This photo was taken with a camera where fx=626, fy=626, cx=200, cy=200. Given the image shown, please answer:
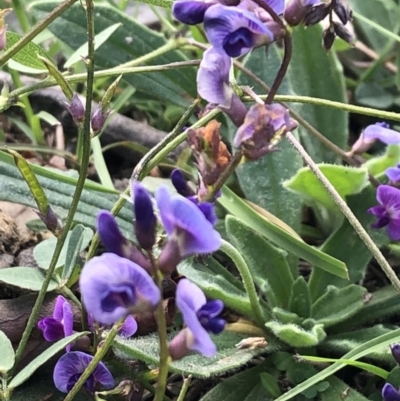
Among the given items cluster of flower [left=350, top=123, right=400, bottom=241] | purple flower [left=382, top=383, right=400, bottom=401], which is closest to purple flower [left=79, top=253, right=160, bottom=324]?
purple flower [left=382, top=383, right=400, bottom=401]

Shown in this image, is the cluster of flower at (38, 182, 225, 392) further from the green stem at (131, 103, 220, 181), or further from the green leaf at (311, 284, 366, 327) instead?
the green leaf at (311, 284, 366, 327)

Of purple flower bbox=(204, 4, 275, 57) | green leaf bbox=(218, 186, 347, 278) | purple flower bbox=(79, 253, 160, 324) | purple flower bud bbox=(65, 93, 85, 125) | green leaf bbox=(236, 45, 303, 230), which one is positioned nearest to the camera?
purple flower bbox=(79, 253, 160, 324)

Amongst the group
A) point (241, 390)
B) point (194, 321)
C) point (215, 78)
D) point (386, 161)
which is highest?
point (215, 78)

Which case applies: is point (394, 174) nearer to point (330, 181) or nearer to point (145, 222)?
point (330, 181)

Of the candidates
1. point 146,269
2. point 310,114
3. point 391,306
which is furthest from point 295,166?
point 146,269

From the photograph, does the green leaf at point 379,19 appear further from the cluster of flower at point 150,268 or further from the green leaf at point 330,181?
the cluster of flower at point 150,268

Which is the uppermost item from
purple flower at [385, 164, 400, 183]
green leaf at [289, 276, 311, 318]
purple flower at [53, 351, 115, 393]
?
purple flower at [385, 164, 400, 183]

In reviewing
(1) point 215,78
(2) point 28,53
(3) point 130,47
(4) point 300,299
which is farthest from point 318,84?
(1) point 215,78
